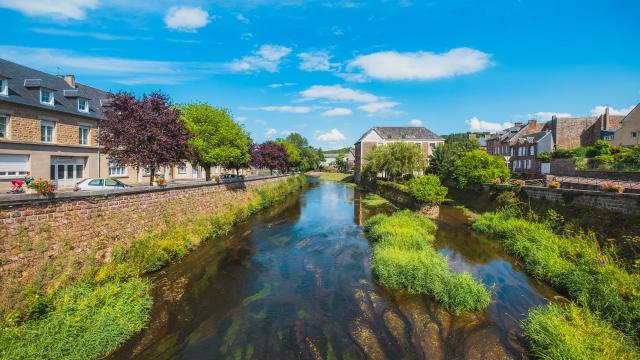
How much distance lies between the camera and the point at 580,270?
1320 cm

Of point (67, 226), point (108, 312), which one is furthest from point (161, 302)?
point (67, 226)

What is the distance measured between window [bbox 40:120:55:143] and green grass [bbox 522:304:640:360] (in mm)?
34352

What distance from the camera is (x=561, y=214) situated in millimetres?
20125

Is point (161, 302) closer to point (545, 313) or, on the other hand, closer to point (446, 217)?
point (545, 313)

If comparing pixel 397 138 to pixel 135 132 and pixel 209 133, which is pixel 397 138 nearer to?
pixel 209 133

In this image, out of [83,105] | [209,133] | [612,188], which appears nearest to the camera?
[612,188]

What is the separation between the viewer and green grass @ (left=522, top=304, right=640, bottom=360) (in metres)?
8.09

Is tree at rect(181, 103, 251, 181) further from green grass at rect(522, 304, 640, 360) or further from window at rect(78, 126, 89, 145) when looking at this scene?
green grass at rect(522, 304, 640, 360)

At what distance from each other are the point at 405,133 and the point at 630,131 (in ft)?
125

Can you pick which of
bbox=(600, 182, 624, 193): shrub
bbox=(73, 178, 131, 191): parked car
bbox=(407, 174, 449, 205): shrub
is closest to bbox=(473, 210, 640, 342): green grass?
bbox=(600, 182, 624, 193): shrub

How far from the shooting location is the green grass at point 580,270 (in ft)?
33.5

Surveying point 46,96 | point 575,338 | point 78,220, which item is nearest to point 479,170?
point 575,338

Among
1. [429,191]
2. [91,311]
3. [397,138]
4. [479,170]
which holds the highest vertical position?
[397,138]

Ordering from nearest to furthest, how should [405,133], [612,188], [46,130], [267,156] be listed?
[612,188], [46,130], [267,156], [405,133]
